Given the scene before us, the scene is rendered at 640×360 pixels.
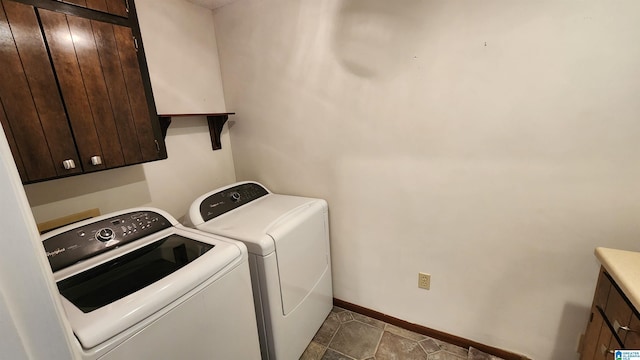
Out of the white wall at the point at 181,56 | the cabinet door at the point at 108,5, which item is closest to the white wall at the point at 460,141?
the white wall at the point at 181,56

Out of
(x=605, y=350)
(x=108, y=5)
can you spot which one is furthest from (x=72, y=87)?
(x=605, y=350)

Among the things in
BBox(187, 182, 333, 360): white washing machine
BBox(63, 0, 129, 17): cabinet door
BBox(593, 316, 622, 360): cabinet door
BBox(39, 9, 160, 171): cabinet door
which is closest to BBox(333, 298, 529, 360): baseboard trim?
BBox(187, 182, 333, 360): white washing machine

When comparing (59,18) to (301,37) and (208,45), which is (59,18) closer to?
(208,45)

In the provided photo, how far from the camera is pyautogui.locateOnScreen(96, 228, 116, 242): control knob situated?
1.14m

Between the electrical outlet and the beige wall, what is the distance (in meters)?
1.69

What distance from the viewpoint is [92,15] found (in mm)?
1116

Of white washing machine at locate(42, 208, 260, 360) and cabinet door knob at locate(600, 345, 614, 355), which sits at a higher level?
white washing machine at locate(42, 208, 260, 360)

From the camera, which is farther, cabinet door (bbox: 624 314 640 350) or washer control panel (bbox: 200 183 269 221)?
washer control panel (bbox: 200 183 269 221)

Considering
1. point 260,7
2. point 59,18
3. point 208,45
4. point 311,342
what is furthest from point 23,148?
point 311,342

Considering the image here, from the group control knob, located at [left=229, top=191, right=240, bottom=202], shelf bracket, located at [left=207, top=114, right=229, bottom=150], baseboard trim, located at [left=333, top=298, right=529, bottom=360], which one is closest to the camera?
baseboard trim, located at [left=333, top=298, right=529, bottom=360]

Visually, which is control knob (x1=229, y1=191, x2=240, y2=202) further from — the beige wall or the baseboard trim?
the baseboard trim

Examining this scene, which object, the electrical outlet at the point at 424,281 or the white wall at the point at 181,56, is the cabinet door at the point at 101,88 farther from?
the electrical outlet at the point at 424,281

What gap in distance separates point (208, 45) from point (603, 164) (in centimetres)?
247

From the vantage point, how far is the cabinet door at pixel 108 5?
1.08m
